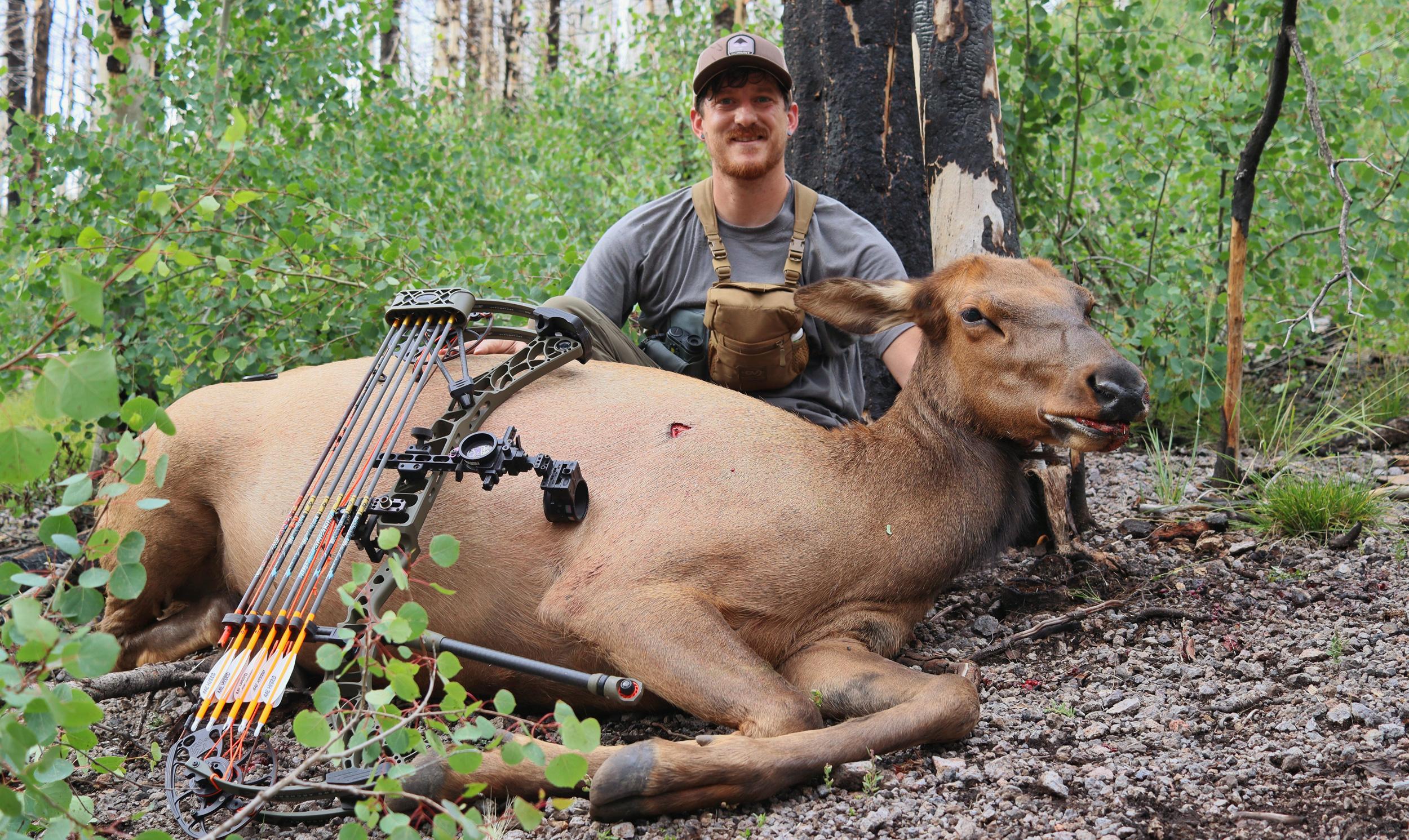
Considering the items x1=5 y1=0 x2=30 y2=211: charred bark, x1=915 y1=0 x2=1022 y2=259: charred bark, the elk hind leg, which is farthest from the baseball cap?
x1=5 y1=0 x2=30 y2=211: charred bark

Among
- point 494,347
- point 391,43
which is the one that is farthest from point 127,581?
point 391,43

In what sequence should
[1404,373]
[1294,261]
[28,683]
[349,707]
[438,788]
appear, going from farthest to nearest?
1. [1294,261]
2. [1404,373]
3. [349,707]
4. [438,788]
5. [28,683]

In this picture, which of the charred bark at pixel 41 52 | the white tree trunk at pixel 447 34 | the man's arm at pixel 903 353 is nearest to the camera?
the man's arm at pixel 903 353

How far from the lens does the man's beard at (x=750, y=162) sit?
515 centimetres

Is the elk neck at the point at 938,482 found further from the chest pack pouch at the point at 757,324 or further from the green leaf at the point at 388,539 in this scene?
the green leaf at the point at 388,539

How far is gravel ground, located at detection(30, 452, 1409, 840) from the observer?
9.59ft

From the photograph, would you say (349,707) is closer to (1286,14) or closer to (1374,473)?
(1286,14)

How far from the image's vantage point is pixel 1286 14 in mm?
5039

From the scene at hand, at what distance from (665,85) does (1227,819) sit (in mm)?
13784

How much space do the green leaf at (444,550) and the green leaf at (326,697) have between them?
1.17 feet

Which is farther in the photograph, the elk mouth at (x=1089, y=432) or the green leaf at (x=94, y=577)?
the elk mouth at (x=1089, y=432)

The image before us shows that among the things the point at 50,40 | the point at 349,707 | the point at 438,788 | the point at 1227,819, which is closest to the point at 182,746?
the point at 349,707

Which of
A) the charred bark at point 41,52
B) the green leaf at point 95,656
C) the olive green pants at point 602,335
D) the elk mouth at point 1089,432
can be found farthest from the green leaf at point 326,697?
the charred bark at point 41,52

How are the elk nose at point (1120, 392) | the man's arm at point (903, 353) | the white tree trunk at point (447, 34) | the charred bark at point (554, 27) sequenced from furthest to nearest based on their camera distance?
the charred bark at point (554, 27) → the white tree trunk at point (447, 34) → the man's arm at point (903, 353) → the elk nose at point (1120, 392)
